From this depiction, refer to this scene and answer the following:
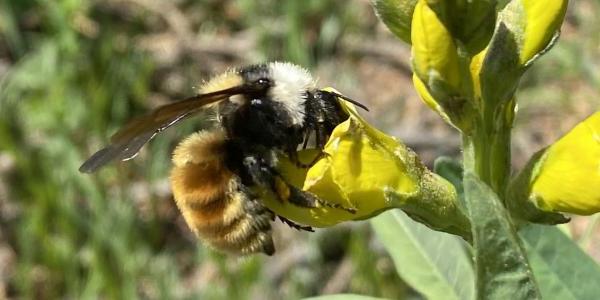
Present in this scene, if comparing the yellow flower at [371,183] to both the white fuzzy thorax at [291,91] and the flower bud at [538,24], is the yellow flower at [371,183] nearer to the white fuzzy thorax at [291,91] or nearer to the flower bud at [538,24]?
the white fuzzy thorax at [291,91]

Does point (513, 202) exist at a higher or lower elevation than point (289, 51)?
higher

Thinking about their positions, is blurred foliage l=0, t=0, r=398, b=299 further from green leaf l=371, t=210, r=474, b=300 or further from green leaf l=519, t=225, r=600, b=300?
green leaf l=519, t=225, r=600, b=300

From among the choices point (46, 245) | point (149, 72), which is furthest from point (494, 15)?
point (149, 72)

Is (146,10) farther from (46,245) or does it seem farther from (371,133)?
(371,133)

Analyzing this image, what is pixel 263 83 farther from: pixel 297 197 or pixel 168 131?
pixel 168 131

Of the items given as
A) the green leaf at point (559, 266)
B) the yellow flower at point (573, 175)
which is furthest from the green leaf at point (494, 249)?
the green leaf at point (559, 266)

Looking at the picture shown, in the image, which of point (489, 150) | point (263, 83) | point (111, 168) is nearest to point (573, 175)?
point (489, 150)
